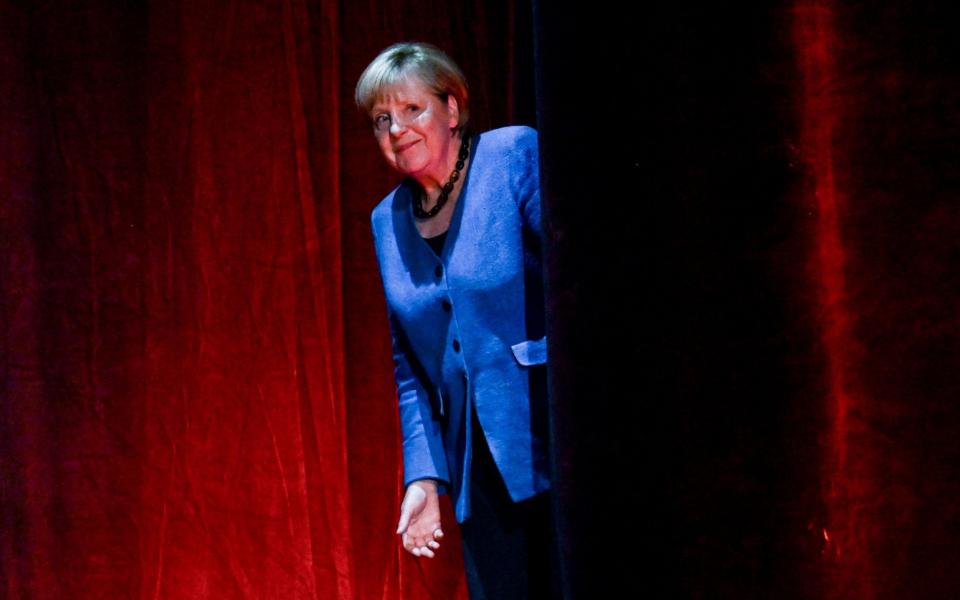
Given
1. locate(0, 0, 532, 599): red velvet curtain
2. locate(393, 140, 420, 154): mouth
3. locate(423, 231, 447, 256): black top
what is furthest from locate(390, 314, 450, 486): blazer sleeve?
locate(0, 0, 532, 599): red velvet curtain

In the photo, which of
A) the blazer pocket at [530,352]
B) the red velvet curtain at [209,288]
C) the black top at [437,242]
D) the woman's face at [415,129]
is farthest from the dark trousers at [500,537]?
the red velvet curtain at [209,288]

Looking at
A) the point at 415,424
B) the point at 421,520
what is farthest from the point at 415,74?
the point at 421,520

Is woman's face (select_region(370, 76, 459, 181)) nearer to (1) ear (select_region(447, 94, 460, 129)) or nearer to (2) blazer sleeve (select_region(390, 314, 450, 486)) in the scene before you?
(1) ear (select_region(447, 94, 460, 129))

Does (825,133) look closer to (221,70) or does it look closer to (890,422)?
(890,422)

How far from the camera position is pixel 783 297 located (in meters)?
0.82

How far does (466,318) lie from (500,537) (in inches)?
11.0

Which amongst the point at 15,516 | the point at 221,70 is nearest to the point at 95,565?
the point at 15,516

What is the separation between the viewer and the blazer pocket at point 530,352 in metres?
1.27

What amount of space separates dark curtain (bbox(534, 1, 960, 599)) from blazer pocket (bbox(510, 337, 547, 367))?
0.38 meters

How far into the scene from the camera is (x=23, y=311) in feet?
7.48

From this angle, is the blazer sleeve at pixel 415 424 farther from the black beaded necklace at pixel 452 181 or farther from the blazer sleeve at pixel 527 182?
the blazer sleeve at pixel 527 182

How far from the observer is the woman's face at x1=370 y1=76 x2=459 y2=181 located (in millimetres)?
1357

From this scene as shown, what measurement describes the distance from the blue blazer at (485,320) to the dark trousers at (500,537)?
0.07 ft

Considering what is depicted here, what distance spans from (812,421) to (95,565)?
1.92 m
